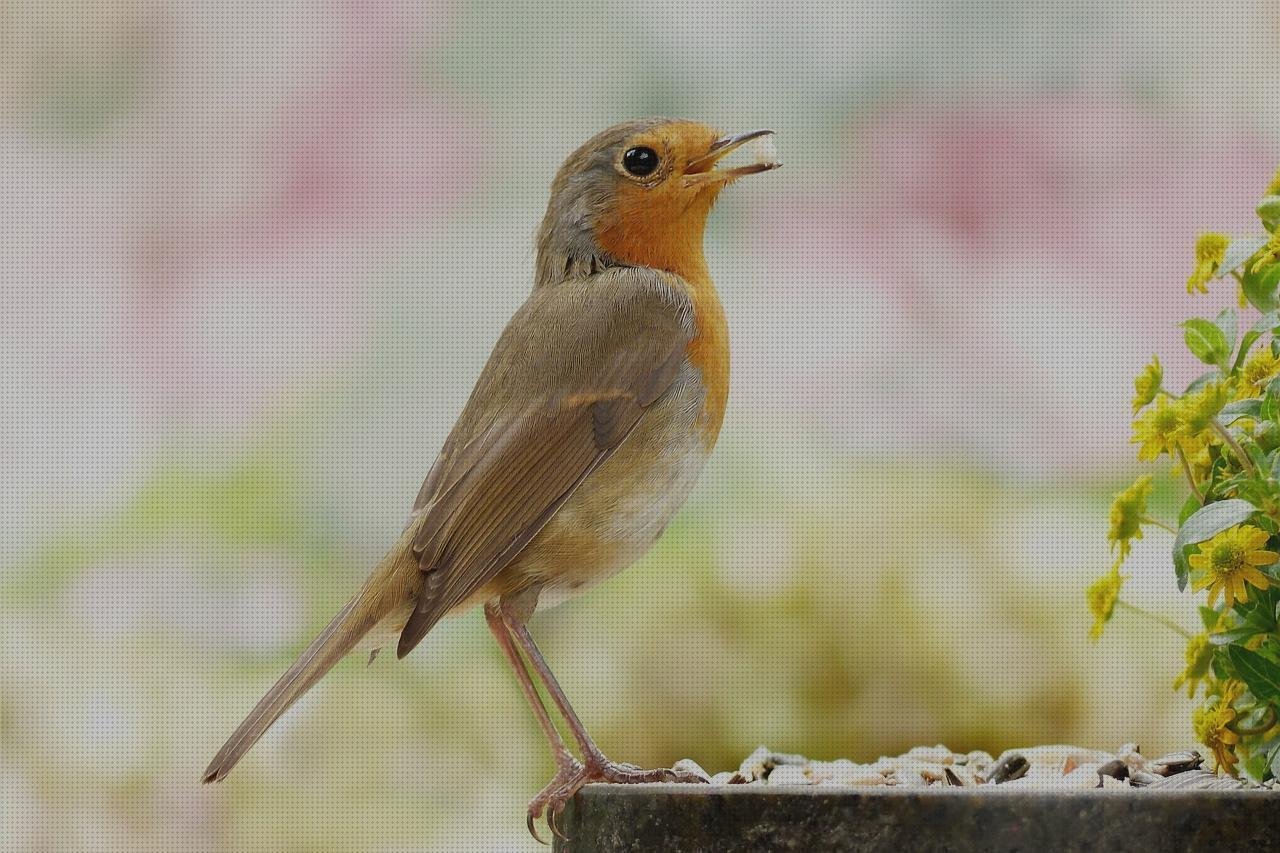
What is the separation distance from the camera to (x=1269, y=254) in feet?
5.45

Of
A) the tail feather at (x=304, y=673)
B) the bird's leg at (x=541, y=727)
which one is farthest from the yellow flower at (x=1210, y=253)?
the tail feather at (x=304, y=673)

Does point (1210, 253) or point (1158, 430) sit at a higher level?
point (1210, 253)

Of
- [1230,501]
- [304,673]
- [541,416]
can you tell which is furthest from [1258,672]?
[304,673]

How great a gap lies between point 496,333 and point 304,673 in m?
→ 2.80

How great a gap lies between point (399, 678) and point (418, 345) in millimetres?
1099

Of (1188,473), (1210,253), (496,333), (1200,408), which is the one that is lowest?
(496,333)

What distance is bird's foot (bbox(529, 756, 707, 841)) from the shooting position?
1860 millimetres

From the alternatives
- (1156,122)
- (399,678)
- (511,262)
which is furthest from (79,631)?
(1156,122)

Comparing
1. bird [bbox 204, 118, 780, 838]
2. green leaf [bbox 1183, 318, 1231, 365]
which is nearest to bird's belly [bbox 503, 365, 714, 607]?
bird [bbox 204, 118, 780, 838]

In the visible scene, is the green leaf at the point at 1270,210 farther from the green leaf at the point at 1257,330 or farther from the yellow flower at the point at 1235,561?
the yellow flower at the point at 1235,561

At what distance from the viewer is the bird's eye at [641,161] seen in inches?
94.8

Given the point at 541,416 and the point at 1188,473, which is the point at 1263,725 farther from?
the point at 541,416

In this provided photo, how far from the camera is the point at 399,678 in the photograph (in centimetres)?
413

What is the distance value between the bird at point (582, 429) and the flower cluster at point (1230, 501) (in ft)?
2.14
